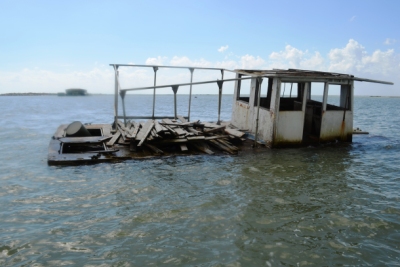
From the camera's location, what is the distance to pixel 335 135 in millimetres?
14609

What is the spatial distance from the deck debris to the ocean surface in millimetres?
826

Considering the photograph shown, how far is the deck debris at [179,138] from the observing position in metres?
12.6

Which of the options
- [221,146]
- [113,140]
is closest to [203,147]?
[221,146]

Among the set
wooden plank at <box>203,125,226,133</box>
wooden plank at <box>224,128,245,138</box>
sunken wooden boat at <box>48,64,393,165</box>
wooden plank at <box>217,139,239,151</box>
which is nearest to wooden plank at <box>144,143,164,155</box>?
sunken wooden boat at <box>48,64,393,165</box>

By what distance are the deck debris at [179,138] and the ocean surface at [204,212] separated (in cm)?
83

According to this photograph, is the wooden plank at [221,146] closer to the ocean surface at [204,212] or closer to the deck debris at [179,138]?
the deck debris at [179,138]

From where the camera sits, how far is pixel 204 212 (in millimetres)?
7684

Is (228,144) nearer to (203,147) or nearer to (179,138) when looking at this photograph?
(203,147)

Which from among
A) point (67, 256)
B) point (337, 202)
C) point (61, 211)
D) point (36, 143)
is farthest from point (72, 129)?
point (337, 202)

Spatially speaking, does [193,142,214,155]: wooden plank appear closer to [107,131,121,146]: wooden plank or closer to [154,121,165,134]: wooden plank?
[154,121,165,134]: wooden plank

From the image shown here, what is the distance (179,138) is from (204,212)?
5.45 m

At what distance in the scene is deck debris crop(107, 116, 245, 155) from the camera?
41.3 ft

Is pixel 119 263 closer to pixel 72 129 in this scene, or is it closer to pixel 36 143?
pixel 72 129

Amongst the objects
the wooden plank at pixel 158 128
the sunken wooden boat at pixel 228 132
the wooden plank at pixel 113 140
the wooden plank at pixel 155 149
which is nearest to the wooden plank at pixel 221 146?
the sunken wooden boat at pixel 228 132
